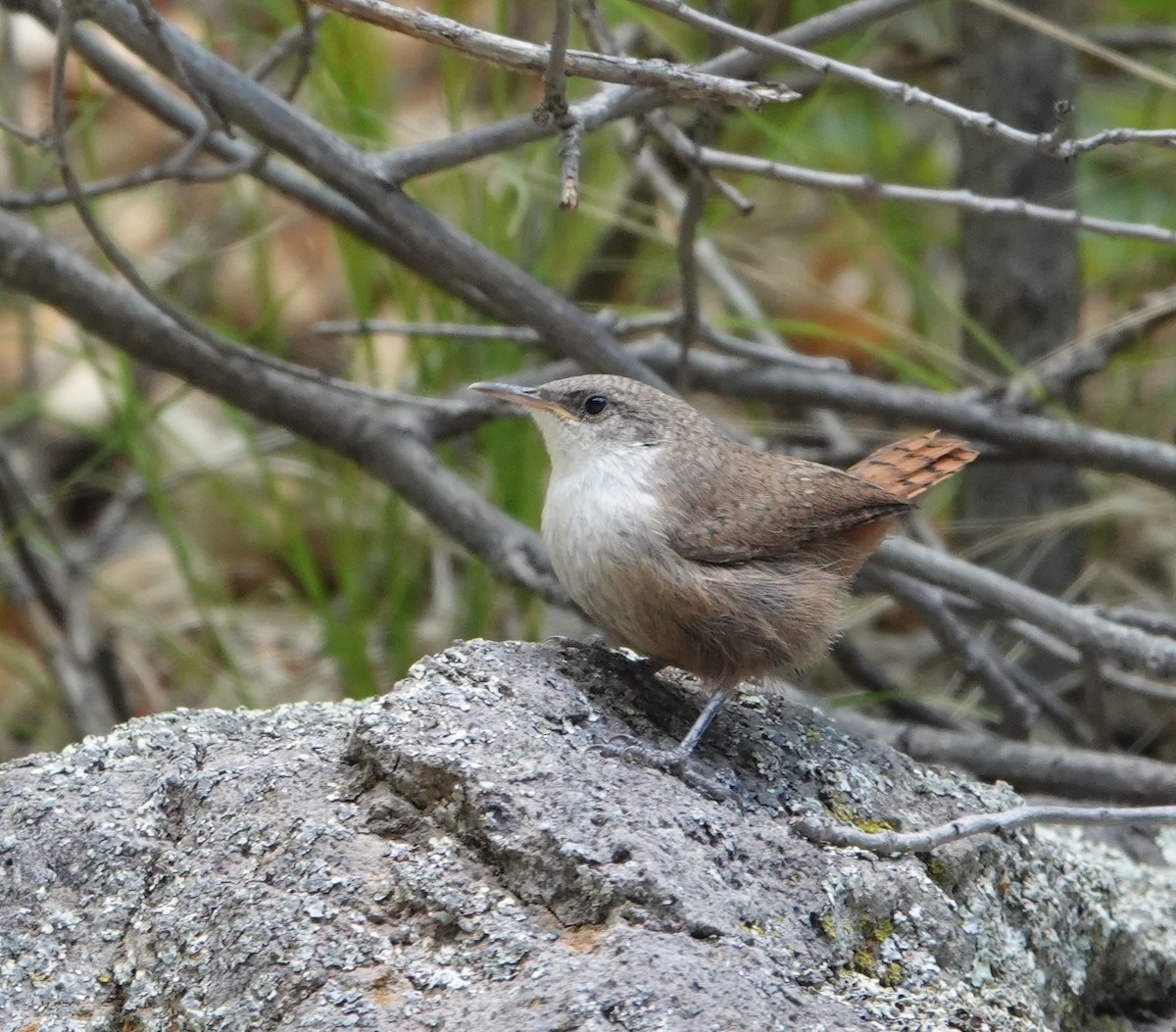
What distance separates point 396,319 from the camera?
6945 mm

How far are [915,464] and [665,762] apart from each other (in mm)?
1245

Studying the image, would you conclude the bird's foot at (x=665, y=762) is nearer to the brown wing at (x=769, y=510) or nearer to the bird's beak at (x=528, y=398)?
the brown wing at (x=769, y=510)

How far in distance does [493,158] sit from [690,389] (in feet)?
3.08

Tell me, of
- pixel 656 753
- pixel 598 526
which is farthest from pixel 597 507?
pixel 656 753

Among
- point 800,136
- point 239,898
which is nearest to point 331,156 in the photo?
point 239,898

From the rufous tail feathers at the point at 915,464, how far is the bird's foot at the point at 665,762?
3.57 ft

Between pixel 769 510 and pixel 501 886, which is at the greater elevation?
pixel 769 510

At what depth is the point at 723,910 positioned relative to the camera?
2141mm

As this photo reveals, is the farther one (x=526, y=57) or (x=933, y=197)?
(x=933, y=197)

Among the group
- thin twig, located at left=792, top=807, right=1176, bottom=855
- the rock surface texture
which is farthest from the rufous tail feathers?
thin twig, located at left=792, top=807, right=1176, bottom=855

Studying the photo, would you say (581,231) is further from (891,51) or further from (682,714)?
(682,714)

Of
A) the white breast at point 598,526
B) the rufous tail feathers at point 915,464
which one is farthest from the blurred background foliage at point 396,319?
the white breast at point 598,526

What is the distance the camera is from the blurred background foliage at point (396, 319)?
455cm

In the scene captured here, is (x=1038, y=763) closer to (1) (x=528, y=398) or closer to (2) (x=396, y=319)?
(1) (x=528, y=398)
